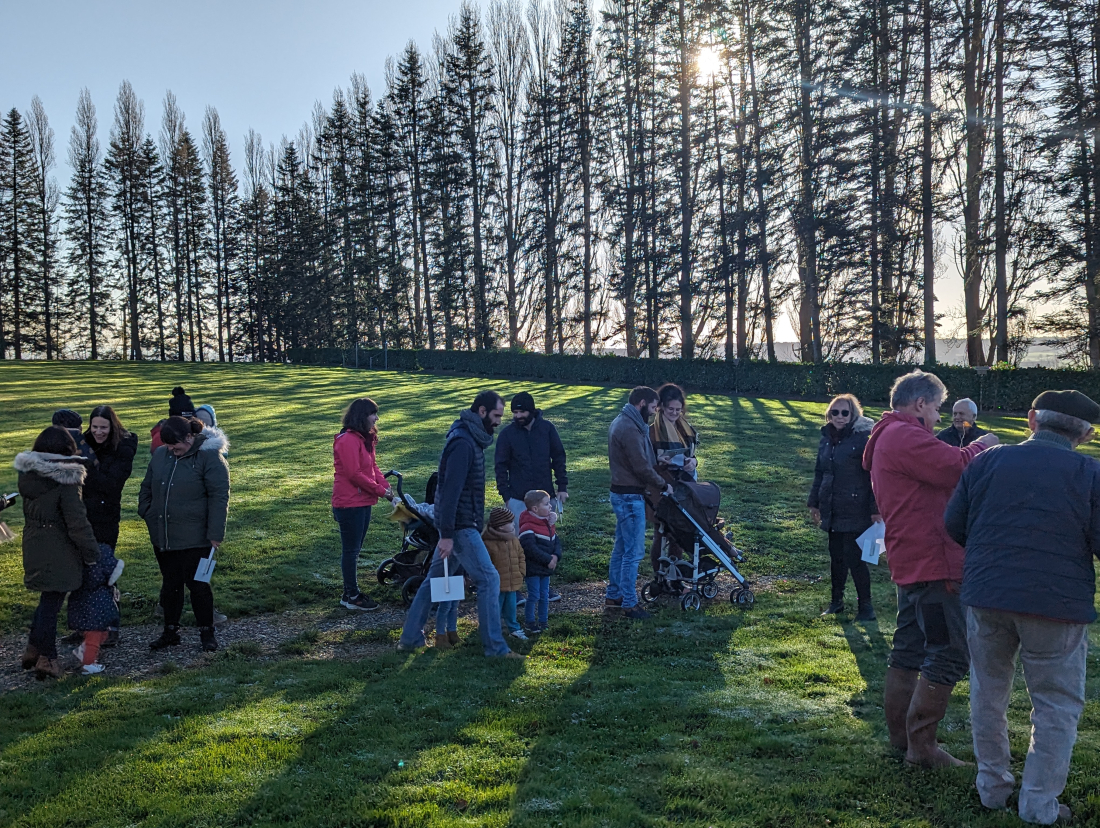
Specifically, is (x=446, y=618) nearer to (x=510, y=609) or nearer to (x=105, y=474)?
(x=510, y=609)

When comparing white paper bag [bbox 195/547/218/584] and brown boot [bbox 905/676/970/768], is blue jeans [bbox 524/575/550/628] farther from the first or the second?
brown boot [bbox 905/676/970/768]

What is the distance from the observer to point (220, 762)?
4.43 m

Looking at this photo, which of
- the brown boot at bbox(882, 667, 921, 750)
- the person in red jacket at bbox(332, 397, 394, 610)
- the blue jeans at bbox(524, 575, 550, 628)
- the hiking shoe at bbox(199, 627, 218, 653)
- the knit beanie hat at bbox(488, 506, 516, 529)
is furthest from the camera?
the person in red jacket at bbox(332, 397, 394, 610)

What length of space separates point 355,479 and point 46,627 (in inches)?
107

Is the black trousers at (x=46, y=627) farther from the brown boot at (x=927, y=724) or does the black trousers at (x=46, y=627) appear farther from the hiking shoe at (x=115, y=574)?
the brown boot at (x=927, y=724)

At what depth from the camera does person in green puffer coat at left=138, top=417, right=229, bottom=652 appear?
6.34m

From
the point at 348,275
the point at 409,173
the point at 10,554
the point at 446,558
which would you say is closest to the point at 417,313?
the point at 348,275

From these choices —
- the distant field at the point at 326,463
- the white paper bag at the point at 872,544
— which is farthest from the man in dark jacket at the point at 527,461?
the white paper bag at the point at 872,544

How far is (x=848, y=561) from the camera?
7.66 meters

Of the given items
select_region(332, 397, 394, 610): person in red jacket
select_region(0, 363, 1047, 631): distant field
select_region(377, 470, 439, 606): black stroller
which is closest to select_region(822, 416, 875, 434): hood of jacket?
select_region(0, 363, 1047, 631): distant field

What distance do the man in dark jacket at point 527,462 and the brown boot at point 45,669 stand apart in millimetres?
3749

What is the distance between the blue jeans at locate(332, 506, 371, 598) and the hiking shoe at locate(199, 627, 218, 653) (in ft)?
5.07

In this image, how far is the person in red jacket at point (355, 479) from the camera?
7.79 metres

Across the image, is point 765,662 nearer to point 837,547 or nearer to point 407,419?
point 837,547
